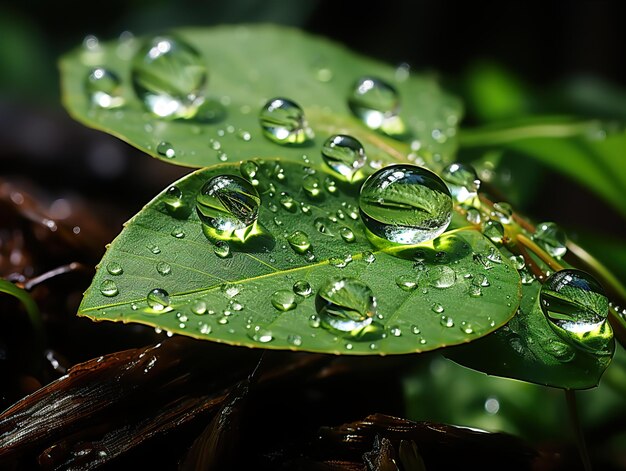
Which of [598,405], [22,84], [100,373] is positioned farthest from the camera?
[22,84]

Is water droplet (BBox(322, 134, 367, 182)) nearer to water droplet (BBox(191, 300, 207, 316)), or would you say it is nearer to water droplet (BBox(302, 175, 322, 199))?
water droplet (BBox(302, 175, 322, 199))

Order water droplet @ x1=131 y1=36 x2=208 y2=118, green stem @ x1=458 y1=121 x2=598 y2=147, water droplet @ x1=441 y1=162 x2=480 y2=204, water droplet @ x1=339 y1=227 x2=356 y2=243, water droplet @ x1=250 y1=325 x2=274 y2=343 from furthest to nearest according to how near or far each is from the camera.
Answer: green stem @ x1=458 y1=121 x2=598 y2=147, water droplet @ x1=131 y1=36 x2=208 y2=118, water droplet @ x1=441 y1=162 x2=480 y2=204, water droplet @ x1=339 y1=227 x2=356 y2=243, water droplet @ x1=250 y1=325 x2=274 y2=343

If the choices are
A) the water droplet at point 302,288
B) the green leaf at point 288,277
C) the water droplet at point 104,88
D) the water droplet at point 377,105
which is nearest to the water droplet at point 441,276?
the green leaf at point 288,277

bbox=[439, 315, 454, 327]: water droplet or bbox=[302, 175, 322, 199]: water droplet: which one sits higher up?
bbox=[302, 175, 322, 199]: water droplet

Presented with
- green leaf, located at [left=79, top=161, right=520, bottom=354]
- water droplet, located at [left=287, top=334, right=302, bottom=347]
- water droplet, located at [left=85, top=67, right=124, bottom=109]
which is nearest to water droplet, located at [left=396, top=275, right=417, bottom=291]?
green leaf, located at [left=79, top=161, right=520, bottom=354]

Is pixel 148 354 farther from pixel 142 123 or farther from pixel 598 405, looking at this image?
pixel 598 405

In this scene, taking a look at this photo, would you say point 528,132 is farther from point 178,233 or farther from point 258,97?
point 178,233

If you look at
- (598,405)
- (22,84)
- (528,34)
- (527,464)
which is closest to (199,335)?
(527,464)

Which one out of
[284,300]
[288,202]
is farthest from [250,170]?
[284,300]
